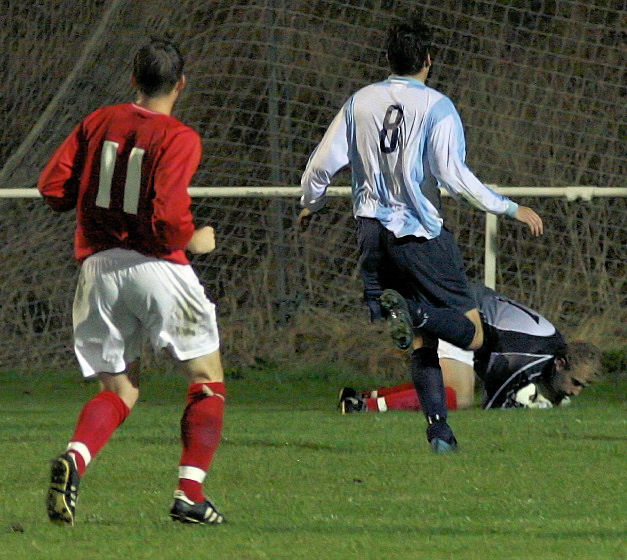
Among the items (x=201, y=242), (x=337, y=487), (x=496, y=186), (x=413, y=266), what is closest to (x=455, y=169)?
(x=413, y=266)

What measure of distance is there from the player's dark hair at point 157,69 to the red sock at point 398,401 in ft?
11.7

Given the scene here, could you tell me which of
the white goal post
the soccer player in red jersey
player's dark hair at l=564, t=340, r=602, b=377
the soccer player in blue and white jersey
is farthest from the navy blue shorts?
the white goal post

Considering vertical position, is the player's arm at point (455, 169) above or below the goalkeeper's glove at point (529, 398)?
above

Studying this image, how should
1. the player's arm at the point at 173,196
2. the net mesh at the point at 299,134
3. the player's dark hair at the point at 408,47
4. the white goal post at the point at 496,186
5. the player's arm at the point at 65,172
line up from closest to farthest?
the player's arm at the point at 173,196, the player's arm at the point at 65,172, the player's dark hair at the point at 408,47, the white goal post at the point at 496,186, the net mesh at the point at 299,134

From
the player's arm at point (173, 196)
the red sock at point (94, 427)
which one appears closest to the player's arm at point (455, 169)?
the player's arm at point (173, 196)

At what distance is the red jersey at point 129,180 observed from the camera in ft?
14.8

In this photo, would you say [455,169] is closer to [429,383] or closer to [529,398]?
[429,383]

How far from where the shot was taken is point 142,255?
4633 millimetres

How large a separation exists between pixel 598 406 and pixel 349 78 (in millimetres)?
3359

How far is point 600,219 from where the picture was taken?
10688 millimetres

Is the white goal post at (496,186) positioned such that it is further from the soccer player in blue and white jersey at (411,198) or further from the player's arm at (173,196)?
the player's arm at (173,196)

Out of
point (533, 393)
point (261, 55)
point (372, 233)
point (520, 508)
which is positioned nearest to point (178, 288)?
point (520, 508)

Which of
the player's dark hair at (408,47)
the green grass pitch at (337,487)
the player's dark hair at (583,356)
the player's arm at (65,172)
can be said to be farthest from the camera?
the player's dark hair at (583,356)

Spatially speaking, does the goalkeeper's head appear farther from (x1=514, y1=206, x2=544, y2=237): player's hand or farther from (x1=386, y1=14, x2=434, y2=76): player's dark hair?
(x1=386, y1=14, x2=434, y2=76): player's dark hair
